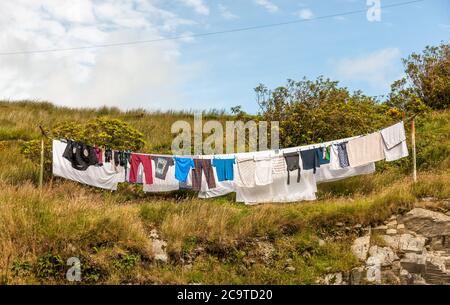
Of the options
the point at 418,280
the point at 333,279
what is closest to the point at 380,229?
the point at 418,280

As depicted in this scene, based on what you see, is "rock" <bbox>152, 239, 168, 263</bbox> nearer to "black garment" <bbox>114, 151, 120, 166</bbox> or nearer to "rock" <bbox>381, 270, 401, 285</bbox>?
"black garment" <bbox>114, 151, 120, 166</bbox>

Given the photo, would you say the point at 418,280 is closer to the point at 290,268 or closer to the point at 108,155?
the point at 290,268

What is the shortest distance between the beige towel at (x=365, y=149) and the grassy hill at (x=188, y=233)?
1.05 meters

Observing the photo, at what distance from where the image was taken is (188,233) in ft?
38.6

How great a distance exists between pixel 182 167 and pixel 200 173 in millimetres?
602

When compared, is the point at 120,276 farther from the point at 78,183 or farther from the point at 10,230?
the point at 78,183

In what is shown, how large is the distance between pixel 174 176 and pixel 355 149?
5.71 metres

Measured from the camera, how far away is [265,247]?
11805 millimetres

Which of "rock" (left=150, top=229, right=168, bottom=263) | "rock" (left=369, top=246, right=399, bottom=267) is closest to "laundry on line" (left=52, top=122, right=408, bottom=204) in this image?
"rock" (left=369, top=246, right=399, bottom=267)

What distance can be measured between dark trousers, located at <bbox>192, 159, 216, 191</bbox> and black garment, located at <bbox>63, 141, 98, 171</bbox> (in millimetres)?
3150

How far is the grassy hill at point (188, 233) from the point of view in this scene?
1041cm

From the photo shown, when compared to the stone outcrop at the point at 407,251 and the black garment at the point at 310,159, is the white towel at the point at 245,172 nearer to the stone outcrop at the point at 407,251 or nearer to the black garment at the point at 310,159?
the black garment at the point at 310,159

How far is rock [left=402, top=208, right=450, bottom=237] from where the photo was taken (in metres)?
11.9

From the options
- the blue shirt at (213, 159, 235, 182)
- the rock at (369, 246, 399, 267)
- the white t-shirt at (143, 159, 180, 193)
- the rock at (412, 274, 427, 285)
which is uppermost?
the blue shirt at (213, 159, 235, 182)
